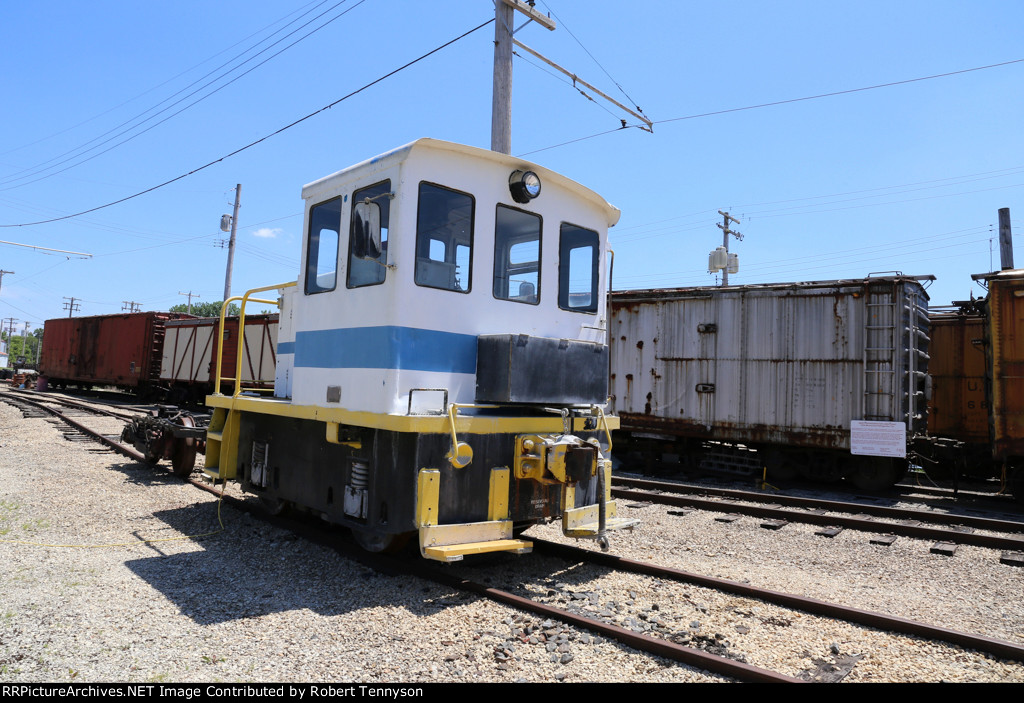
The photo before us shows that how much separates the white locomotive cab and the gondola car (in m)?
0.01

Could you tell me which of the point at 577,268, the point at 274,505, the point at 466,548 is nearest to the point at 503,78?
the point at 577,268

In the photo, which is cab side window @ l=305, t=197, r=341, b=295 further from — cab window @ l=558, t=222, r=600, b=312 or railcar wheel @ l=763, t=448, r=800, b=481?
railcar wheel @ l=763, t=448, r=800, b=481

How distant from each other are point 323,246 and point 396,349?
1.67 m

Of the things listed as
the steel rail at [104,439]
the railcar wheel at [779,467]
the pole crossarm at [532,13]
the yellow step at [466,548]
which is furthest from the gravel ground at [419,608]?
the pole crossarm at [532,13]

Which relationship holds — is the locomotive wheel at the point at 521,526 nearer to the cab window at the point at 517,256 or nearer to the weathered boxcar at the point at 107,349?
the cab window at the point at 517,256

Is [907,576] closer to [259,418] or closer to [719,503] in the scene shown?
[719,503]

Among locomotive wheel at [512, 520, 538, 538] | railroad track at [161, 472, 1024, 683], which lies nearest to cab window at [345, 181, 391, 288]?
locomotive wheel at [512, 520, 538, 538]

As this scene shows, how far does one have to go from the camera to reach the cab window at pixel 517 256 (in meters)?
5.34

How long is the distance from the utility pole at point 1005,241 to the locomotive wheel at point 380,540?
75.8 feet

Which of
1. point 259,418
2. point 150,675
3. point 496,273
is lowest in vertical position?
point 150,675

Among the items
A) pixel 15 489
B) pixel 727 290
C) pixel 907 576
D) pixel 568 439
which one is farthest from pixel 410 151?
pixel 727 290

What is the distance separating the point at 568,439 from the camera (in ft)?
16.1

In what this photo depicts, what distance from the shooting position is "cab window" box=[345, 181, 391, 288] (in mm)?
4746

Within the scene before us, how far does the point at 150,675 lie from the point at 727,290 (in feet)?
35.5
